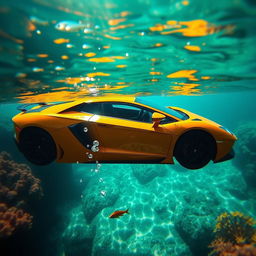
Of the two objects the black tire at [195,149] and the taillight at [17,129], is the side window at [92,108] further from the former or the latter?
the black tire at [195,149]

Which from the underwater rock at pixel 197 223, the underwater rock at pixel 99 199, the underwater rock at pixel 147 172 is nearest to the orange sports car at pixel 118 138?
the underwater rock at pixel 197 223

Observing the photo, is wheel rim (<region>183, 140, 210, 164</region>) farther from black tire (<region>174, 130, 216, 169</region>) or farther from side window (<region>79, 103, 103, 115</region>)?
side window (<region>79, 103, 103, 115</region>)

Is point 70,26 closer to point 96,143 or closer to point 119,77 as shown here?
point 96,143

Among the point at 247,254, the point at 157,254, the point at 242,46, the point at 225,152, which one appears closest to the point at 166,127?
the point at 225,152

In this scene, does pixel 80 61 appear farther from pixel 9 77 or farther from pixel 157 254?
pixel 157 254

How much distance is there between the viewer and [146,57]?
609 cm

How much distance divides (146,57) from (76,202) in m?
10.0

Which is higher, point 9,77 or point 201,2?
point 201,2

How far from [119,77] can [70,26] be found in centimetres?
460

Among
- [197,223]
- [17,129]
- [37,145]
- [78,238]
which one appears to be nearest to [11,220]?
[37,145]

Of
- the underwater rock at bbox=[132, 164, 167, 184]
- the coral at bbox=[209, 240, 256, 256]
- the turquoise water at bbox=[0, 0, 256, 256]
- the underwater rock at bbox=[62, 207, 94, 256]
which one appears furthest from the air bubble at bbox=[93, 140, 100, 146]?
the underwater rock at bbox=[132, 164, 167, 184]

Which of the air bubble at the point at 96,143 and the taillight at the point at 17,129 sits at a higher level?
the taillight at the point at 17,129

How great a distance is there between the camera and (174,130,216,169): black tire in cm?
362

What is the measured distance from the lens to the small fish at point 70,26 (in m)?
3.85
